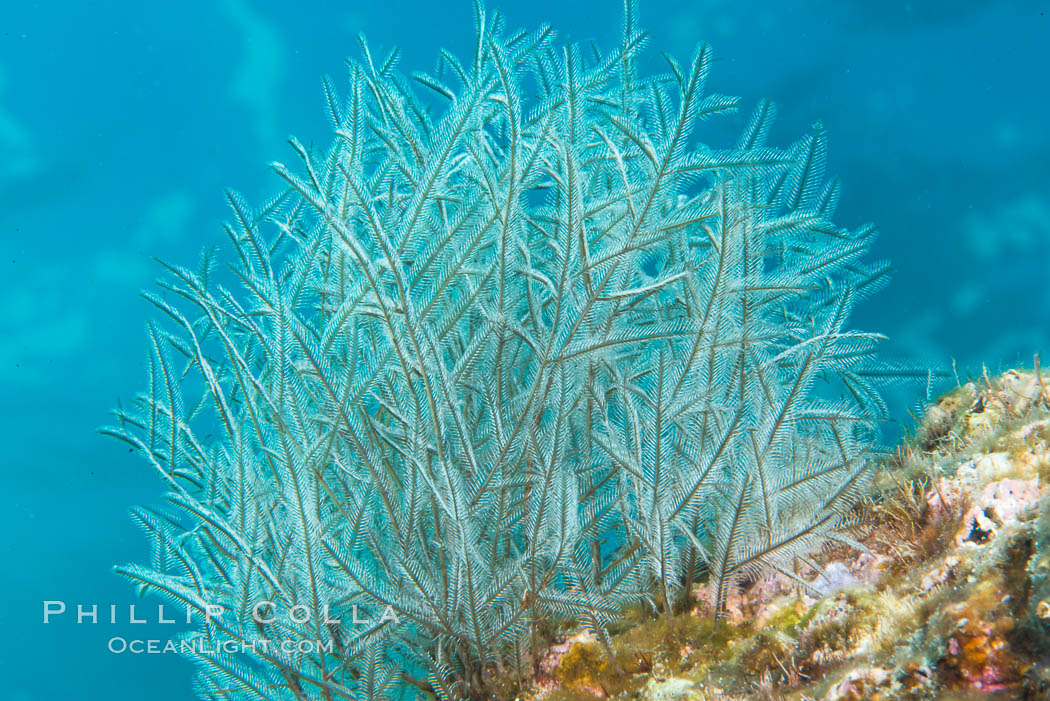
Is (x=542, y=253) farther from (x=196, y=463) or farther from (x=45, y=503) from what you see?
(x=45, y=503)

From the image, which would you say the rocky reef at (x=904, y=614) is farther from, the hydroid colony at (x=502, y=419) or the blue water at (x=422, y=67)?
the blue water at (x=422, y=67)

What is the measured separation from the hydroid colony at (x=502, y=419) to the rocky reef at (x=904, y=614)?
0.61 feet

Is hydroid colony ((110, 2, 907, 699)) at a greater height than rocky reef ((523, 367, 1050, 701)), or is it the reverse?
hydroid colony ((110, 2, 907, 699))

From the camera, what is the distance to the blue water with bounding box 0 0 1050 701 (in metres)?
10.9

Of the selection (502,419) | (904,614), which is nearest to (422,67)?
(502,419)

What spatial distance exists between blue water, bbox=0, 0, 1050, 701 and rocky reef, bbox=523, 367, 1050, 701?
1011 centimetres

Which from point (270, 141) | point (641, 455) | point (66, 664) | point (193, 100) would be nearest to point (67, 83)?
point (193, 100)

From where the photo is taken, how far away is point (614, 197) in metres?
2.32

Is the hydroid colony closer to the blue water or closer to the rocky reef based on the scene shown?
the rocky reef

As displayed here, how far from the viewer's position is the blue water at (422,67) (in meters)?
10.9

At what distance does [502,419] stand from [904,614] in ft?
4.88

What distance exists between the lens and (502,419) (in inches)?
92.7

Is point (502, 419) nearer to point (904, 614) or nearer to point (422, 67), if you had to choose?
point (904, 614)

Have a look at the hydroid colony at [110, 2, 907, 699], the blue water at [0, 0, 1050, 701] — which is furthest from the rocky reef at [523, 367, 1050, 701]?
the blue water at [0, 0, 1050, 701]
